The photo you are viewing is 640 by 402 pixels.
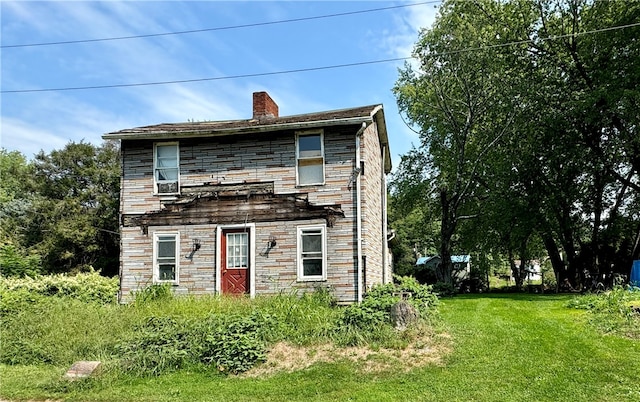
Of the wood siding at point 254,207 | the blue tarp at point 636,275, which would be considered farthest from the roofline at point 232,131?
the blue tarp at point 636,275

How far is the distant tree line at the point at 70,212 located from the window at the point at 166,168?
19.2 metres

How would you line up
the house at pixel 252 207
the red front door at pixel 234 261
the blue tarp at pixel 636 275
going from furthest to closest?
the blue tarp at pixel 636 275 < the red front door at pixel 234 261 < the house at pixel 252 207

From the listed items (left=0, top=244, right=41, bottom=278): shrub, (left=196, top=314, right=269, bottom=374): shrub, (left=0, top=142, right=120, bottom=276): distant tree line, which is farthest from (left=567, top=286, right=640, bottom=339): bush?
(left=0, top=142, right=120, bottom=276): distant tree line

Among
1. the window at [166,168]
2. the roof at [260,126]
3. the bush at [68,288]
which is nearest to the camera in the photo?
the roof at [260,126]

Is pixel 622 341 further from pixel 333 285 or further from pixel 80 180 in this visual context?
pixel 80 180

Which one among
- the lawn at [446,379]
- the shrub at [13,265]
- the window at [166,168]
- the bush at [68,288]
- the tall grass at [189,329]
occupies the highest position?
the window at [166,168]

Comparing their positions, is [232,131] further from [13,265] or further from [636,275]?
[636,275]

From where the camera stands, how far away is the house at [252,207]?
1523cm

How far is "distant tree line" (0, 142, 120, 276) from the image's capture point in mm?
33938

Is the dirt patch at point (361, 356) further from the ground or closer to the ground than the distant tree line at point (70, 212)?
closer to the ground

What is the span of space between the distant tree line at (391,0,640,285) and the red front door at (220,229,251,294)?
36.2ft

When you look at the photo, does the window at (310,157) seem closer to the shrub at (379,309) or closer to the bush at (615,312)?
the shrub at (379,309)

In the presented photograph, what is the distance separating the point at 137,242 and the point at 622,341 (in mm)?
13040

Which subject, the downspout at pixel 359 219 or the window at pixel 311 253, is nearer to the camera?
the downspout at pixel 359 219
